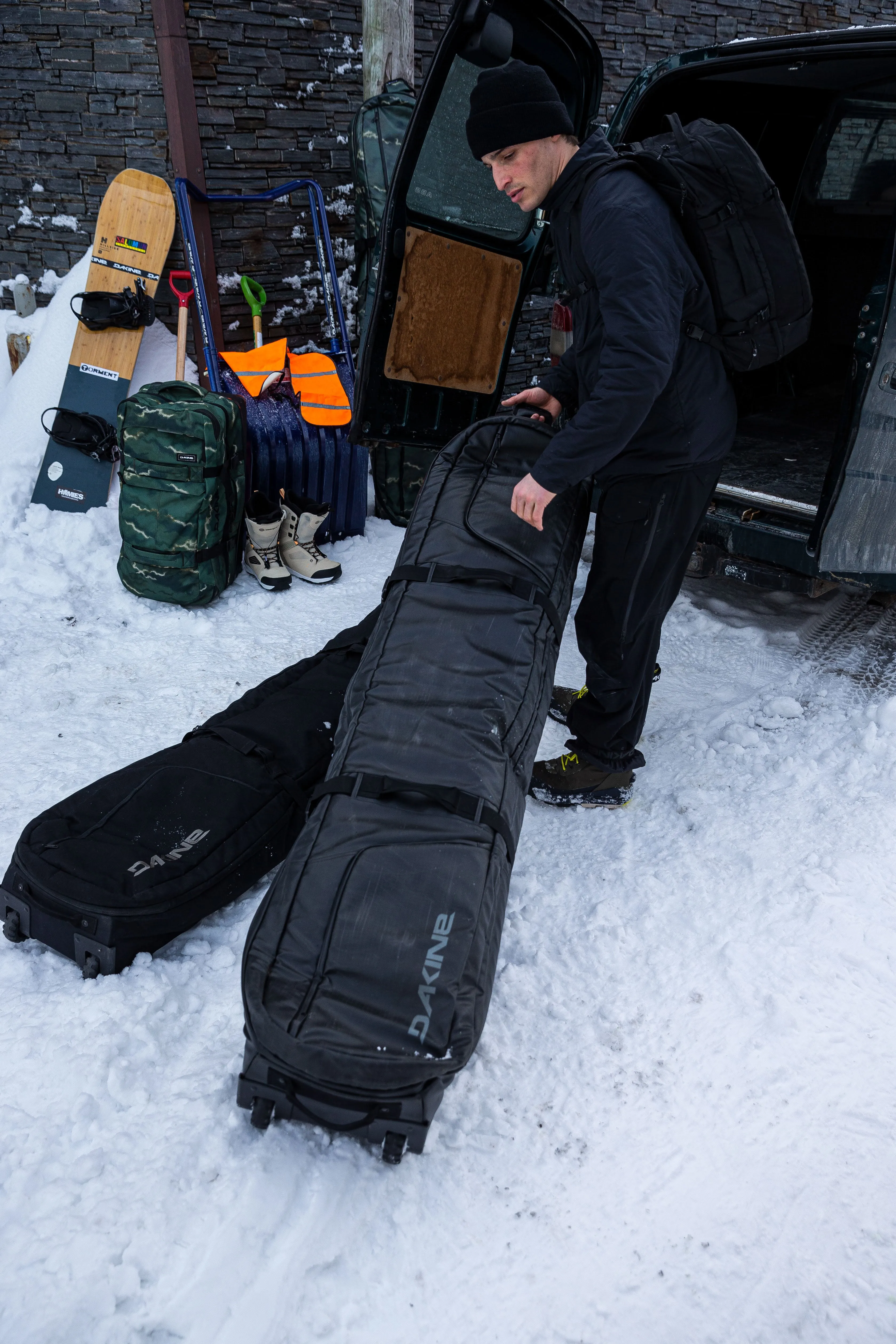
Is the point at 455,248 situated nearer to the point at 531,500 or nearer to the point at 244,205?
the point at 244,205

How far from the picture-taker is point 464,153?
3377mm

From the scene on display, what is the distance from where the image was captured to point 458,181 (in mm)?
3461

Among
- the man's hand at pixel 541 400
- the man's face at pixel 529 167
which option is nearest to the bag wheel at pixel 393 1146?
the man's hand at pixel 541 400

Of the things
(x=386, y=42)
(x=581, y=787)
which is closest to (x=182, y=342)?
(x=386, y=42)

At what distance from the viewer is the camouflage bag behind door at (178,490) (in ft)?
11.1

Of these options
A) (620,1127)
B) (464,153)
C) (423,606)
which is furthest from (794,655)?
(464,153)

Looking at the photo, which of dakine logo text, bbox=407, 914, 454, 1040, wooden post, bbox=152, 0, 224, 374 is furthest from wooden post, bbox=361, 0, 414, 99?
dakine logo text, bbox=407, 914, 454, 1040

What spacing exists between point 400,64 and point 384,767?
178 inches

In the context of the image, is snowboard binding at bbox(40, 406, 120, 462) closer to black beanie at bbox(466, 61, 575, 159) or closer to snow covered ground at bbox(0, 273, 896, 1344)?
snow covered ground at bbox(0, 273, 896, 1344)

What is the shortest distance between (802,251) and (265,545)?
3956mm

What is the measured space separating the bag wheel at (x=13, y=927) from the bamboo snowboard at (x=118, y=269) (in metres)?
3.09

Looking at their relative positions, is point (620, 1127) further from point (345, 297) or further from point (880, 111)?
point (880, 111)

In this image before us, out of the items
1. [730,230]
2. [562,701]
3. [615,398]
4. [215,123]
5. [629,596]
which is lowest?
[562,701]

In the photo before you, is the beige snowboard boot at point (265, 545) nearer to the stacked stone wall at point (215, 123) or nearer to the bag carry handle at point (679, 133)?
the stacked stone wall at point (215, 123)
